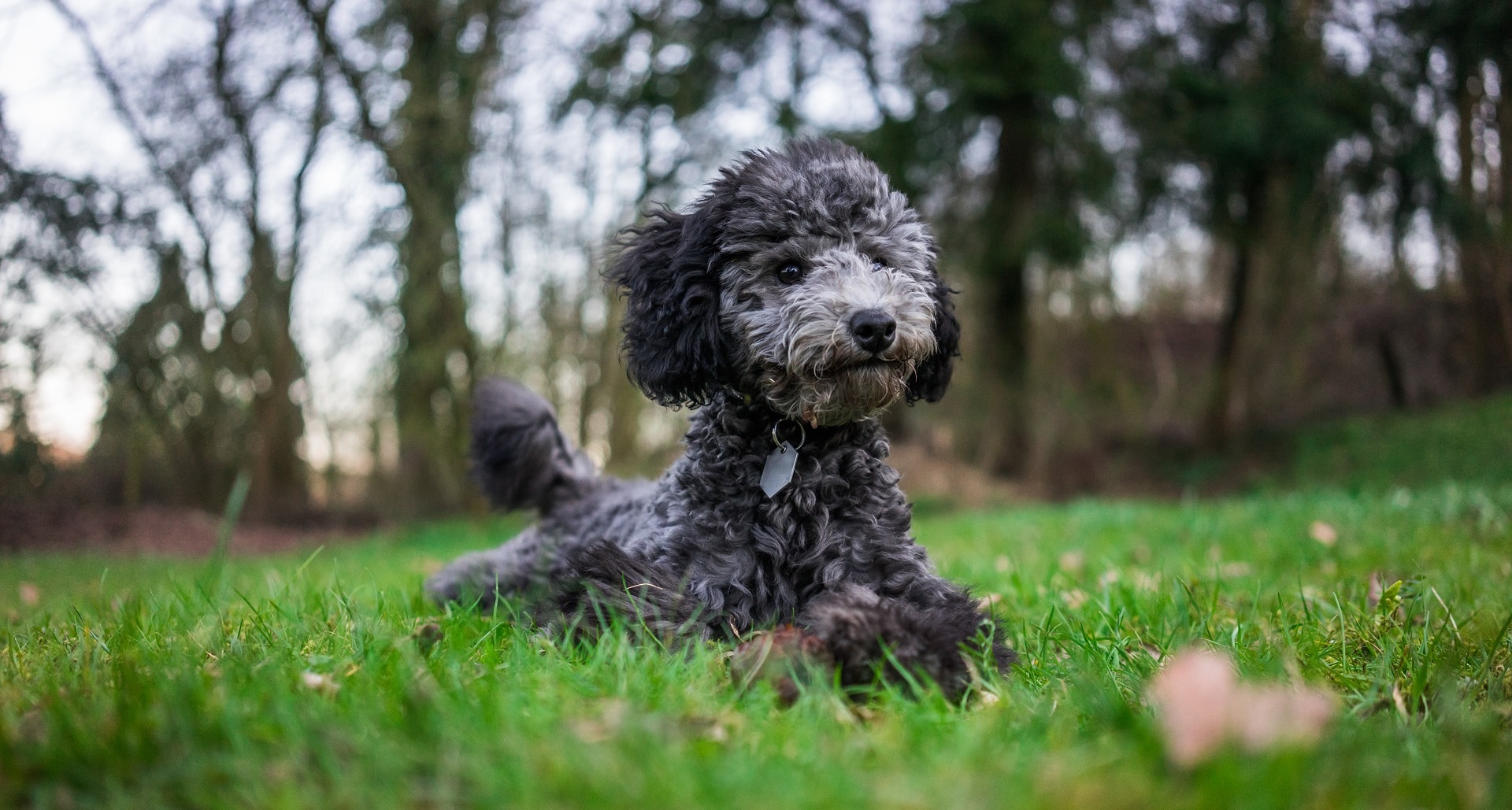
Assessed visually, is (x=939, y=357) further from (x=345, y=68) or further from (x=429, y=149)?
(x=345, y=68)

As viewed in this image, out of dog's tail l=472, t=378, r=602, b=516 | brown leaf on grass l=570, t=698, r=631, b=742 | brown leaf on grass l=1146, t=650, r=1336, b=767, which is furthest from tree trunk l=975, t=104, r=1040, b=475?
brown leaf on grass l=570, t=698, r=631, b=742

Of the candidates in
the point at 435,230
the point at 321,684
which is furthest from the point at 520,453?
the point at 435,230

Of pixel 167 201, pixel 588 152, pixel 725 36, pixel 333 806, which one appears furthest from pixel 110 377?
pixel 333 806

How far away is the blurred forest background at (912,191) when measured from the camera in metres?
10.8

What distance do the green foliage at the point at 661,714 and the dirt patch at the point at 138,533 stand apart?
16.3ft

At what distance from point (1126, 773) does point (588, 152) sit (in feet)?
43.0

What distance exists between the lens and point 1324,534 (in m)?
5.36

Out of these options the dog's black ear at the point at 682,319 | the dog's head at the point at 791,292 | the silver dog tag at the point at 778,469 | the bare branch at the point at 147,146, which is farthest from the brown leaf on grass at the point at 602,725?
the bare branch at the point at 147,146

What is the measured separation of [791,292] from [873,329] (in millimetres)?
319

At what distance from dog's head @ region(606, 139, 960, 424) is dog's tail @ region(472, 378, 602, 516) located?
45.9 inches

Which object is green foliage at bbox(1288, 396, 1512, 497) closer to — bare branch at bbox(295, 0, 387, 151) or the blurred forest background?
the blurred forest background

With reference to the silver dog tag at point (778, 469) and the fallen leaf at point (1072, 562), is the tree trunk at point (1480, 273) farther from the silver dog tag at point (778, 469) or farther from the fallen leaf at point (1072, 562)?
the silver dog tag at point (778, 469)

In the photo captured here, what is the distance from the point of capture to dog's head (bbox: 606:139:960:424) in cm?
280

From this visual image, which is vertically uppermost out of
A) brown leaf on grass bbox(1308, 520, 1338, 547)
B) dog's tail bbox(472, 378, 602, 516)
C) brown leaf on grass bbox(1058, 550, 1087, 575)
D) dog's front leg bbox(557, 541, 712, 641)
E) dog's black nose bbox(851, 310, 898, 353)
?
dog's black nose bbox(851, 310, 898, 353)
